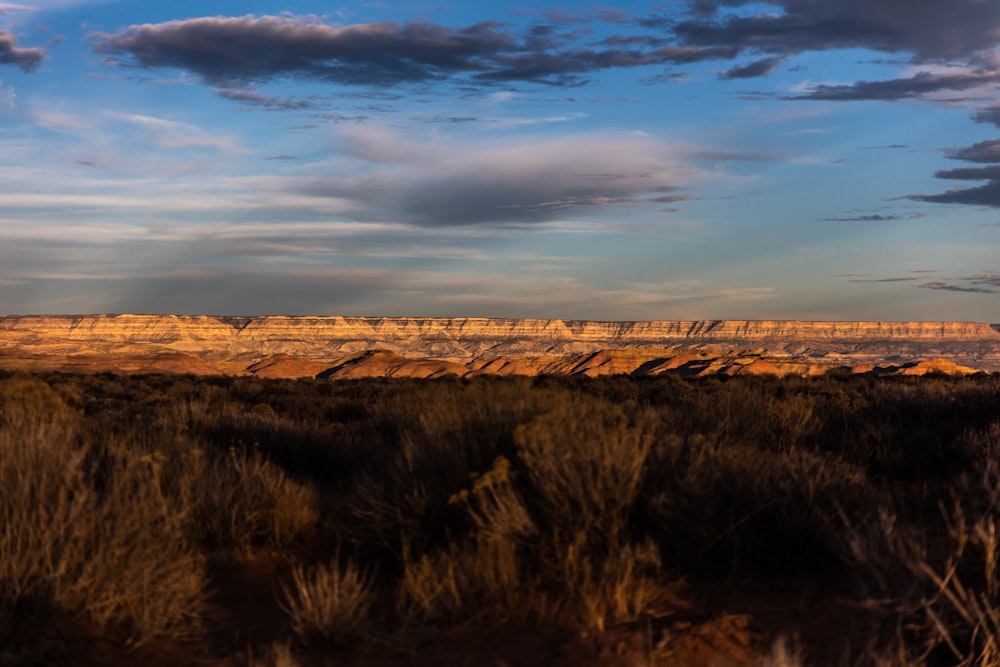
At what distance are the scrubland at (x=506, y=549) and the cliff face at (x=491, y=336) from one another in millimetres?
145438

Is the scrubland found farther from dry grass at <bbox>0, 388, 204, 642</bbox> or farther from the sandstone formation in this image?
the sandstone formation

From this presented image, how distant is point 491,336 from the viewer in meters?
186

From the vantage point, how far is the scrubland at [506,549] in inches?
208

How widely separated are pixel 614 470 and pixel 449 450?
1557 mm

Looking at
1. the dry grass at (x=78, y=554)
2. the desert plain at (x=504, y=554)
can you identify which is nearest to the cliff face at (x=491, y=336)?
the desert plain at (x=504, y=554)

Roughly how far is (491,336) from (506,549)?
590 ft

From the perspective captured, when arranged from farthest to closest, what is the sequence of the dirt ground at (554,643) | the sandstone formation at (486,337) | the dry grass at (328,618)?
the sandstone formation at (486,337), the dry grass at (328,618), the dirt ground at (554,643)

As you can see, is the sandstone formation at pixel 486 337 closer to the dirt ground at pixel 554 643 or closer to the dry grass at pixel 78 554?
the dry grass at pixel 78 554

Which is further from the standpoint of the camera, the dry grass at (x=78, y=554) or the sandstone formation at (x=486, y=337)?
the sandstone formation at (x=486, y=337)

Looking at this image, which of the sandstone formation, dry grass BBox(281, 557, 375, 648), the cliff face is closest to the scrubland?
dry grass BBox(281, 557, 375, 648)

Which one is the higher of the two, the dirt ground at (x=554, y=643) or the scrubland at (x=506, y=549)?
the scrubland at (x=506, y=549)

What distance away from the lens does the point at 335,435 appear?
12977 millimetres

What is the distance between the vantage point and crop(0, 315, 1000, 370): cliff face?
166 metres

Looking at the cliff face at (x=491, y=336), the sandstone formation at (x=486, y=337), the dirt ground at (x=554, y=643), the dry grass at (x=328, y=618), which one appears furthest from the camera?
the cliff face at (x=491, y=336)
